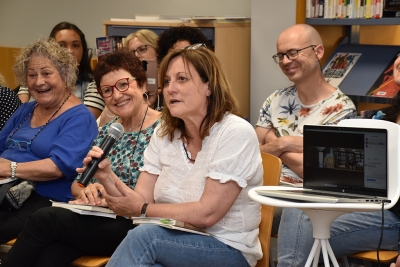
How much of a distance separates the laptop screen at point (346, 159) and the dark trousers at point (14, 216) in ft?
4.67

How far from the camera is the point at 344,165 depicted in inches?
83.3

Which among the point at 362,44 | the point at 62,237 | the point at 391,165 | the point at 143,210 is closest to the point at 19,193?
the point at 62,237

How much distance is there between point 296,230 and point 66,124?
51.5 inches

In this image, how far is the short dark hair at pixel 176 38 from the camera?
3.67m

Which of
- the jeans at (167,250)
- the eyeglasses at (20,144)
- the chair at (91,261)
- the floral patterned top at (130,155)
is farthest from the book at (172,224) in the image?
the eyeglasses at (20,144)

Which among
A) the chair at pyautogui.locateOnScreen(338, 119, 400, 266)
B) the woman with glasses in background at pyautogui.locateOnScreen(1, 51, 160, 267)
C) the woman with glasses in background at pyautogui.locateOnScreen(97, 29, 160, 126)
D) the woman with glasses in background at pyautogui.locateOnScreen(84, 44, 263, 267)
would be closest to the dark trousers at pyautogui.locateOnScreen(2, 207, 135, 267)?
the woman with glasses in background at pyautogui.locateOnScreen(1, 51, 160, 267)

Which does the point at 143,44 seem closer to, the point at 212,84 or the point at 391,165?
the point at 212,84

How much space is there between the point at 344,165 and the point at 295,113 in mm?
1076

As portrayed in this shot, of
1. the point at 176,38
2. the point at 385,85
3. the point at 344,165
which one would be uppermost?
the point at 176,38

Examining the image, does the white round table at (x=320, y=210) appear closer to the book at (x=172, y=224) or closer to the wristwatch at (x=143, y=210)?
the book at (x=172, y=224)

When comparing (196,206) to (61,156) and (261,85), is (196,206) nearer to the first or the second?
(61,156)

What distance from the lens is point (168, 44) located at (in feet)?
12.1

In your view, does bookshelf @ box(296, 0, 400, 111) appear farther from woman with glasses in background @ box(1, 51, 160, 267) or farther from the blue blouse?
the blue blouse

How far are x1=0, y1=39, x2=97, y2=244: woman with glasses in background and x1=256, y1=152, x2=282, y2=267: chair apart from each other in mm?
972
